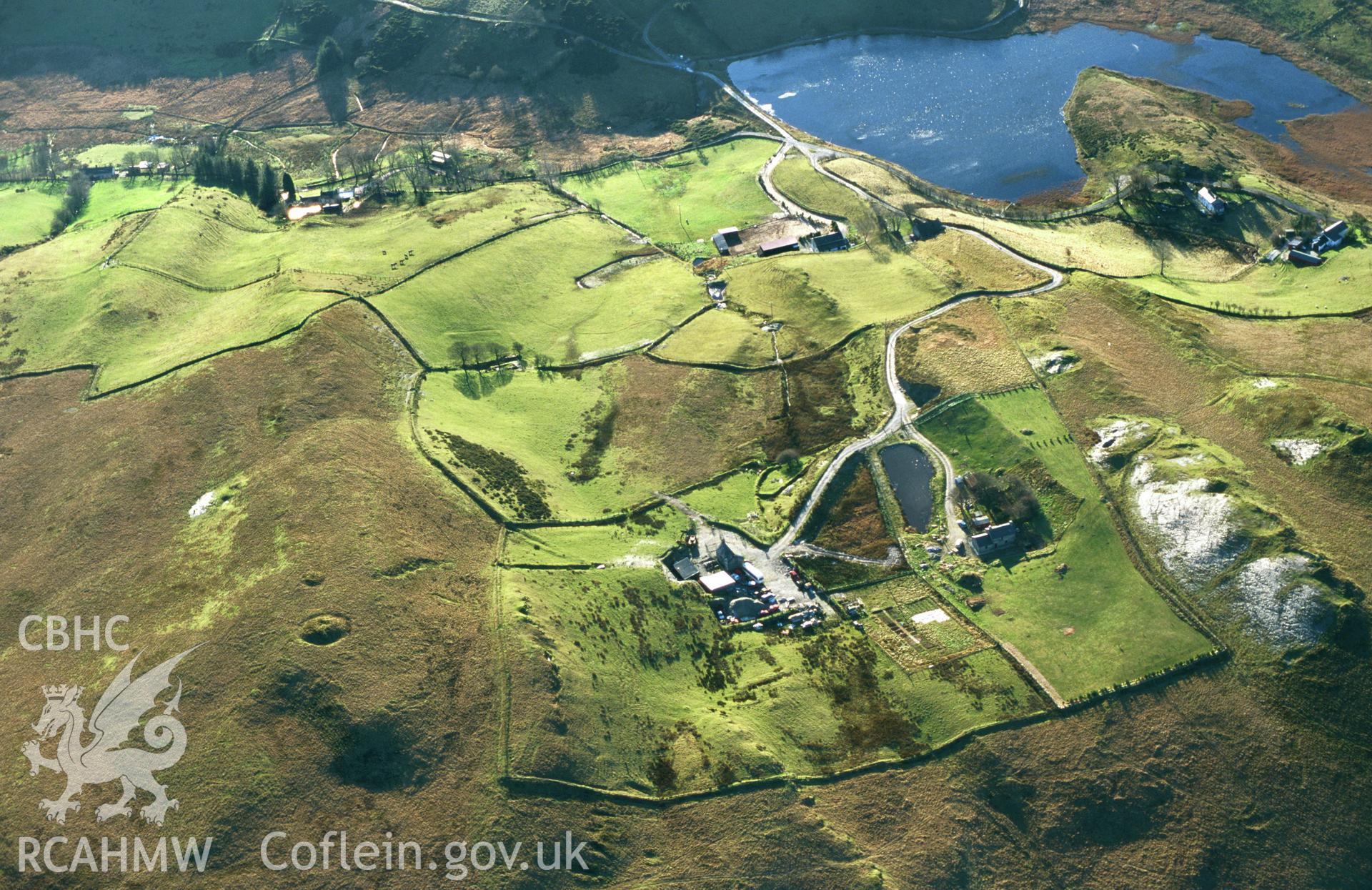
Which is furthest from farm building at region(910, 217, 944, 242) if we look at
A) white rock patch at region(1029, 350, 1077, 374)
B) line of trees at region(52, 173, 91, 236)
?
line of trees at region(52, 173, 91, 236)

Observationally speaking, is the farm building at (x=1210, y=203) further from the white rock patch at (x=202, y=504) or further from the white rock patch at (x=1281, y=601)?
the white rock patch at (x=202, y=504)

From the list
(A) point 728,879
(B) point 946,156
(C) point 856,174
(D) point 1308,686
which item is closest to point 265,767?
(A) point 728,879

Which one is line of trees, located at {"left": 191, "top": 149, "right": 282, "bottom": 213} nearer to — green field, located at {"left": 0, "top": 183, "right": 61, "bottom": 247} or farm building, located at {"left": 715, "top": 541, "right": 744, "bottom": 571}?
green field, located at {"left": 0, "top": 183, "right": 61, "bottom": 247}

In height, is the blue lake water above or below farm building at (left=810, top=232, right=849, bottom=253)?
above

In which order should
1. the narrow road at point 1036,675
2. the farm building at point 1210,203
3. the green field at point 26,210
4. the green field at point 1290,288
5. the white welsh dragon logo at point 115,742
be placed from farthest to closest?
the green field at point 26,210 < the farm building at point 1210,203 < the green field at point 1290,288 < the narrow road at point 1036,675 < the white welsh dragon logo at point 115,742

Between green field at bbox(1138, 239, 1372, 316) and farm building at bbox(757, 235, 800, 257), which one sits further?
farm building at bbox(757, 235, 800, 257)

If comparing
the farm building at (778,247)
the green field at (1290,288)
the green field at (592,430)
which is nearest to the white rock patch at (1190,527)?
the green field at (1290,288)
